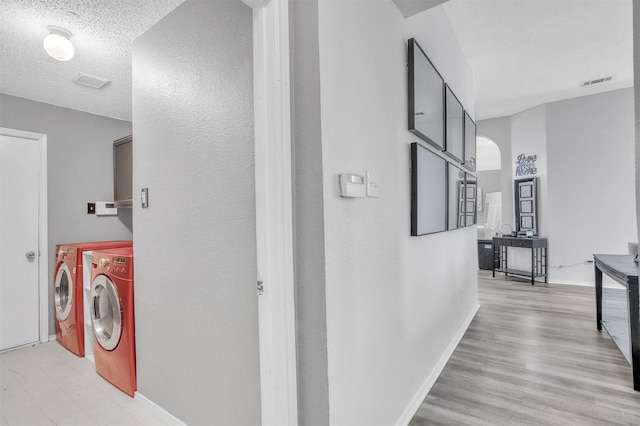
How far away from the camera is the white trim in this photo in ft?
3.62

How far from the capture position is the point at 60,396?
2.20m

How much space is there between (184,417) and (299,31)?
1.98 m

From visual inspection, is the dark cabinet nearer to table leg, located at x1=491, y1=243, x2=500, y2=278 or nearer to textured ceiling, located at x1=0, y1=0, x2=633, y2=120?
textured ceiling, located at x1=0, y1=0, x2=633, y2=120

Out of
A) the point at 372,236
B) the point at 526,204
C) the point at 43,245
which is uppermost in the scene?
the point at 526,204

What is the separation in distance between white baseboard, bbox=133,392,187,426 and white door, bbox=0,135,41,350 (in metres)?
2.03

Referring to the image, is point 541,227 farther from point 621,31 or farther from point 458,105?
point 458,105

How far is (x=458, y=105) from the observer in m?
2.81

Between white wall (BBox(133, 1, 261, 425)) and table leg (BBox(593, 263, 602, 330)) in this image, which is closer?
white wall (BBox(133, 1, 261, 425))

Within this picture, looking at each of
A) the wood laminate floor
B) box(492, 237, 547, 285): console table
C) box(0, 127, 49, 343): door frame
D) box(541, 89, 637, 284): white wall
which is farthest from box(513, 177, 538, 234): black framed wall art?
box(0, 127, 49, 343): door frame

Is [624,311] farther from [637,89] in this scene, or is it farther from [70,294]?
[70,294]

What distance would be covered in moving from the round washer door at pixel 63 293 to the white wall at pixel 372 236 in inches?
117

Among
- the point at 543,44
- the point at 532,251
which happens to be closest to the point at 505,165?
the point at 532,251

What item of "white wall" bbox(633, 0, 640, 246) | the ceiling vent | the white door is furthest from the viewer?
the ceiling vent

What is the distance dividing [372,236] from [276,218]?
48cm
